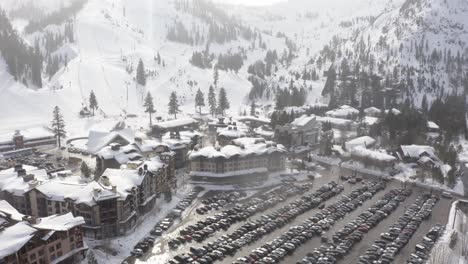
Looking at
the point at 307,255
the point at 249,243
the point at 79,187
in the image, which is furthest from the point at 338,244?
the point at 79,187

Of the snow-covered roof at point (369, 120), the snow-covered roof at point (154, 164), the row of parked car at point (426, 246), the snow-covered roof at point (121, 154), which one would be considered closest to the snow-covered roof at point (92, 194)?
the snow-covered roof at point (154, 164)

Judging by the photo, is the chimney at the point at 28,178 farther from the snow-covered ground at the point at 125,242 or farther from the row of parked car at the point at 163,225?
the row of parked car at the point at 163,225

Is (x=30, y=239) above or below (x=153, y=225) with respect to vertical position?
above

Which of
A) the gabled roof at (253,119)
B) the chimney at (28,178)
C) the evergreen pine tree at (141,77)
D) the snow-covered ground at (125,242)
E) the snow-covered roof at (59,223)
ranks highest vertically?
the evergreen pine tree at (141,77)

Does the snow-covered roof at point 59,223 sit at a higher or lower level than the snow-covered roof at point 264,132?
lower

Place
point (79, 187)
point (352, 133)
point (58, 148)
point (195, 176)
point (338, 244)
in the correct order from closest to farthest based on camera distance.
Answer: point (338, 244) < point (79, 187) < point (195, 176) < point (58, 148) < point (352, 133)

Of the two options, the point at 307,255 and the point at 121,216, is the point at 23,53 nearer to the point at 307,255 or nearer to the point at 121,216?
the point at 121,216

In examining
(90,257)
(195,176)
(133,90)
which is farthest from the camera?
(133,90)

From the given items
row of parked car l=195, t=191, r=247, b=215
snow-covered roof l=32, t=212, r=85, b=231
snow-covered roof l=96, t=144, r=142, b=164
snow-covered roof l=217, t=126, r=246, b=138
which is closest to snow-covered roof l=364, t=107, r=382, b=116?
snow-covered roof l=217, t=126, r=246, b=138
